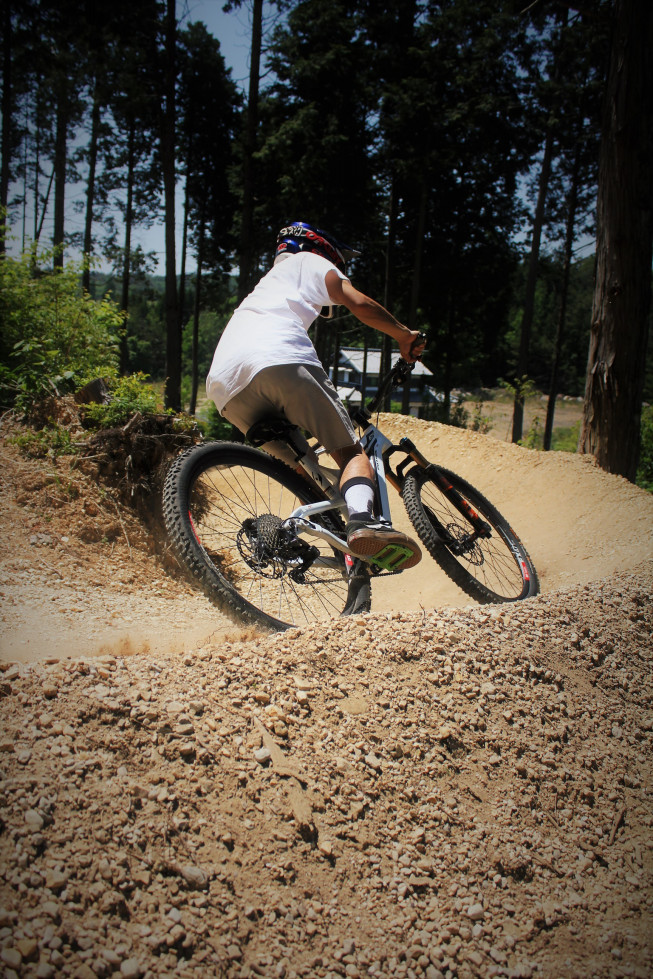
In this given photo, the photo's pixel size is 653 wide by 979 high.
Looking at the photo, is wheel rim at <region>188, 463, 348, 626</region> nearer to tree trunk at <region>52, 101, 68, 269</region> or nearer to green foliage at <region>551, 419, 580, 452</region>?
tree trunk at <region>52, 101, 68, 269</region>

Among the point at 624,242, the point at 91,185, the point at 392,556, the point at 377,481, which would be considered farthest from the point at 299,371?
the point at 91,185

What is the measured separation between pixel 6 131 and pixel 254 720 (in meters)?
20.3

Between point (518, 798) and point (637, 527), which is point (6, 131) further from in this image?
point (518, 798)

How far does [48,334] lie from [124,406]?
190 cm

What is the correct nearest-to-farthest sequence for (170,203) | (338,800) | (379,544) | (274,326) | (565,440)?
(338,800) < (379,544) < (274,326) < (170,203) < (565,440)

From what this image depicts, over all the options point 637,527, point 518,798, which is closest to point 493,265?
point 637,527

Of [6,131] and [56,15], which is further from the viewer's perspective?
[6,131]

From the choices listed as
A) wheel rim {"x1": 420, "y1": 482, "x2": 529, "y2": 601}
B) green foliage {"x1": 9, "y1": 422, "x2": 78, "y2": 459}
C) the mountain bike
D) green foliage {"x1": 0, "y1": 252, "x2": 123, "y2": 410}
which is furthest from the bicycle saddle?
green foliage {"x1": 0, "y1": 252, "x2": 123, "y2": 410}

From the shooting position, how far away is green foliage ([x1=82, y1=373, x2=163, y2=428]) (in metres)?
5.36

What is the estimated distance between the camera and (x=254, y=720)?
7.00 ft

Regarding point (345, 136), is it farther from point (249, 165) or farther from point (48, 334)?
point (48, 334)

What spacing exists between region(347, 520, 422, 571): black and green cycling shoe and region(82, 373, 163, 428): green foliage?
3.12 m

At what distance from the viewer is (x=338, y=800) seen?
6.37 feet

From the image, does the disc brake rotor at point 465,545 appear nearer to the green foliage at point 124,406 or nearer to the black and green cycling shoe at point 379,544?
the black and green cycling shoe at point 379,544
